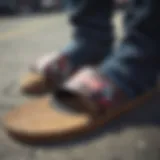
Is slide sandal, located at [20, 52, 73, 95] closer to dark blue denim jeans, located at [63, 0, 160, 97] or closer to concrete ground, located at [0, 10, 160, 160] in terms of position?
concrete ground, located at [0, 10, 160, 160]

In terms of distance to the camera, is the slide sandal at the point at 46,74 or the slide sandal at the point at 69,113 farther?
the slide sandal at the point at 46,74

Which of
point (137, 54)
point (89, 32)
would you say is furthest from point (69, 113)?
point (89, 32)

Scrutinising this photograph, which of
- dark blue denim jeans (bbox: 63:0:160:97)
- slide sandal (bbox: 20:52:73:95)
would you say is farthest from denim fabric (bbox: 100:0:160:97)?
slide sandal (bbox: 20:52:73:95)

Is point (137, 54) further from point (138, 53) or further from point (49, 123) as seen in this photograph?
point (49, 123)

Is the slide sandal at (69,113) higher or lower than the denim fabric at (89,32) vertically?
lower

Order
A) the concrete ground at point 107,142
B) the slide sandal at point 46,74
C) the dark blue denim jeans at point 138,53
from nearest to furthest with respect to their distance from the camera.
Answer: the concrete ground at point 107,142, the dark blue denim jeans at point 138,53, the slide sandal at point 46,74

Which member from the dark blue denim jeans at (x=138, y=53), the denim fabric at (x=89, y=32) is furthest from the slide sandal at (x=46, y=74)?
the dark blue denim jeans at (x=138, y=53)

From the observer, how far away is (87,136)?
1.97 feet

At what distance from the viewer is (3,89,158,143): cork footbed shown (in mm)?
576

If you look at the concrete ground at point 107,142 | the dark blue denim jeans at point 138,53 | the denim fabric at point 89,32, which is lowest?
the concrete ground at point 107,142

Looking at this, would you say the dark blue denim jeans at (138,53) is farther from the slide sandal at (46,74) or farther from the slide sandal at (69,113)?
the slide sandal at (46,74)

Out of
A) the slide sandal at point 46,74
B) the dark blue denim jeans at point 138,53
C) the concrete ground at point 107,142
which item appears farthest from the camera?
the slide sandal at point 46,74

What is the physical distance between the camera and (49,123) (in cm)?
59

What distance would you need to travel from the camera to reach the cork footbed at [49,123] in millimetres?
576
